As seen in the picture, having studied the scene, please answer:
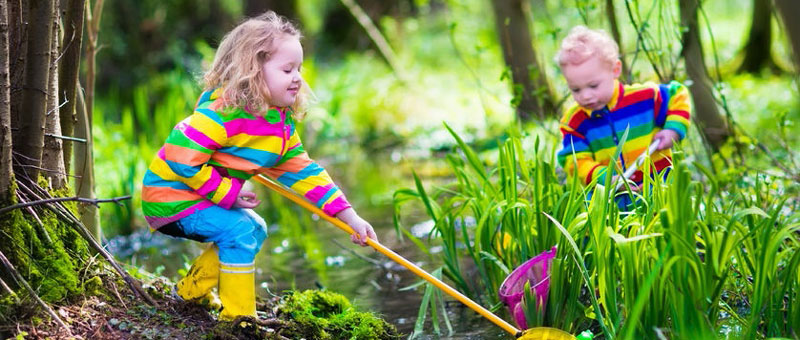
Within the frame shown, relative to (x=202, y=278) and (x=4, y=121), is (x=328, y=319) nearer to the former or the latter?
(x=202, y=278)

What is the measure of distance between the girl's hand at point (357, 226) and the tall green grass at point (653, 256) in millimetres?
493

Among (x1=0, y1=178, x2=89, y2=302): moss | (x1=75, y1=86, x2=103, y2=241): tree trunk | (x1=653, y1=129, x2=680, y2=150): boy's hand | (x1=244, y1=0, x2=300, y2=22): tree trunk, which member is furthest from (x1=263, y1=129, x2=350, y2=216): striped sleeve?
(x1=244, y1=0, x2=300, y2=22): tree trunk

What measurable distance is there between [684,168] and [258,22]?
1.46 metres

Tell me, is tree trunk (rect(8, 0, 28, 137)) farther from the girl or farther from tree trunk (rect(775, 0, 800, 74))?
tree trunk (rect(775, 0, 800, 74))

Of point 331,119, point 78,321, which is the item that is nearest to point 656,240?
point 78,321

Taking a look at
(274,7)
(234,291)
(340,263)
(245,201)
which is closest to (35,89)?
(245,201)

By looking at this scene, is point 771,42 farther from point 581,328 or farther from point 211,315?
point 211,315

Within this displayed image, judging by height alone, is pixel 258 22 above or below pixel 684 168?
above

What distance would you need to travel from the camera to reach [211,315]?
300 cm

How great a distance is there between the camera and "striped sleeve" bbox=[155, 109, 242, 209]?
2.72 m

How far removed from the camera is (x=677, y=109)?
3.68m

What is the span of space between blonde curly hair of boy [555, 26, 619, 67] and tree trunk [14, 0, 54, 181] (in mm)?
1967

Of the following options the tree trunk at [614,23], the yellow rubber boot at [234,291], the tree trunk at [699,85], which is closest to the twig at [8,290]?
the yellow rubber boot at [234,291]

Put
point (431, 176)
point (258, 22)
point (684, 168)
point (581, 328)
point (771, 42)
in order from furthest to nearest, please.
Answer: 1. point (771, 42)
2. point (431, 176)
3. point (581, 328)
4. point (258, 22)
5. point (684, 168)
